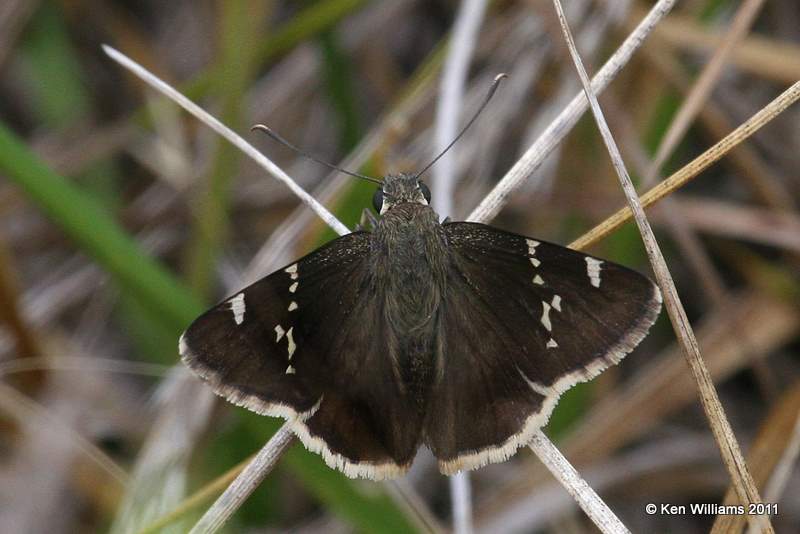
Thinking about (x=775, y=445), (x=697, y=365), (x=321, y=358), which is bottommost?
(x=775, y=445)

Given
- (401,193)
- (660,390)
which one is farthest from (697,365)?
(660,390)

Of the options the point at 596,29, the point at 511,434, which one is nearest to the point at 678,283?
the point at 596,29

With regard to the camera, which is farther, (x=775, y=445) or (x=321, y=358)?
(x=775, y=445)

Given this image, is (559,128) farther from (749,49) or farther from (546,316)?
(749,49)

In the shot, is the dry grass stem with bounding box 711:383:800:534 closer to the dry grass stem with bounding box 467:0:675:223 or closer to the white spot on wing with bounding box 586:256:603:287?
the white spot on wing with bounding box 586:256:603:287

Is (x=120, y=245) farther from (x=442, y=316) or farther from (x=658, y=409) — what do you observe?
(x=658, y=409)

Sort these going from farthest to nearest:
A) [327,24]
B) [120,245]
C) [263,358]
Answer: [327,24] < [120,245] < [263,358]

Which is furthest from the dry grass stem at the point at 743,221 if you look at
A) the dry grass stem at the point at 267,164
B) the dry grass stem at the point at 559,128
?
the dry grass stem at the point at 267,164

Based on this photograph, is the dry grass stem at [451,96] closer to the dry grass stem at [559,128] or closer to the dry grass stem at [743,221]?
the dry grass stem at [559,128]
